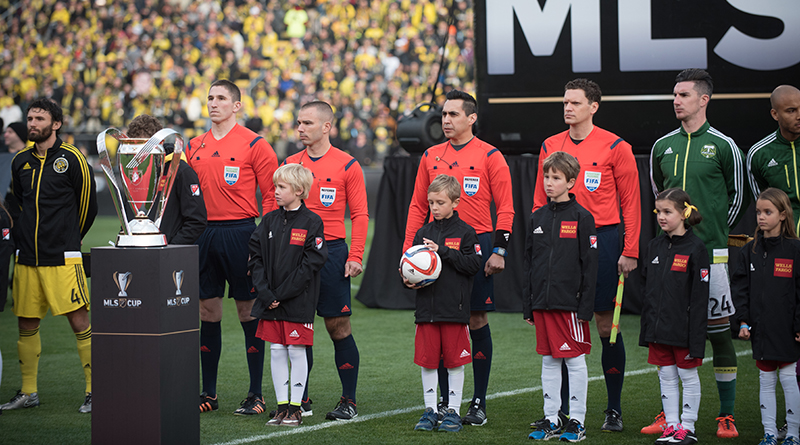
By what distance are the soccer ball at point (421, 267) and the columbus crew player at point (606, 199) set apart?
2.70 ft

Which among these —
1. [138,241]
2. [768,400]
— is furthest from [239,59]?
[768,400]

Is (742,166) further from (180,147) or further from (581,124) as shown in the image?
(180,147)

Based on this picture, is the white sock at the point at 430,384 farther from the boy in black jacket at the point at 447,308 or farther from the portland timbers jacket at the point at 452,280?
the portland timbers jacket at the point at 452,280

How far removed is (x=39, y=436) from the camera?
4430mm

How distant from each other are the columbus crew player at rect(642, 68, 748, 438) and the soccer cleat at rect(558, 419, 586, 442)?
447 millimetres

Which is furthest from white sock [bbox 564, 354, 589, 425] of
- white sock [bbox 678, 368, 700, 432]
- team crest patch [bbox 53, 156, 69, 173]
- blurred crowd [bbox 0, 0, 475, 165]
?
blurred crowd [bbox 0, 0, 475, 165]

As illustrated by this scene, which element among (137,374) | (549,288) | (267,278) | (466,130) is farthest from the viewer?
(466,130)

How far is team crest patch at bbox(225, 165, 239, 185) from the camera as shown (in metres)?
5.10

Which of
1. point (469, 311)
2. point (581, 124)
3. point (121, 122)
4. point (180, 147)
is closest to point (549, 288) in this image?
point (469, 311)

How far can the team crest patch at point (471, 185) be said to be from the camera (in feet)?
15.9

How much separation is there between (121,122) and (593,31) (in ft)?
51.6

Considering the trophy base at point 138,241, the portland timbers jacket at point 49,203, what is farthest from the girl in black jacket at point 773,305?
the portland timbers jacket at point 49,203

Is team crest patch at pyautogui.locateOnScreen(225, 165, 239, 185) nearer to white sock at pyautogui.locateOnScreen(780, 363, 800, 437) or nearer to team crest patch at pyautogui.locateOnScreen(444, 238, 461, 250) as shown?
team crest patch at pyautogui.locateOnScreen(444, 238, 461, 250)

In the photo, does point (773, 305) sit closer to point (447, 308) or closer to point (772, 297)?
point (772, 297)
